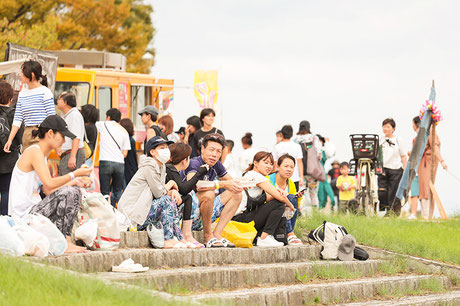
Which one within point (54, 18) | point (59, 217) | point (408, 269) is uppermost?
point (54, 18)

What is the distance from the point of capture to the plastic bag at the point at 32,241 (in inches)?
284

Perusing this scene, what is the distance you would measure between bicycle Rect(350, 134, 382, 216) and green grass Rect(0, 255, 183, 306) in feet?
36.1

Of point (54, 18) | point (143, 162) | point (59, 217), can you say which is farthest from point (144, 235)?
point (54, 18)

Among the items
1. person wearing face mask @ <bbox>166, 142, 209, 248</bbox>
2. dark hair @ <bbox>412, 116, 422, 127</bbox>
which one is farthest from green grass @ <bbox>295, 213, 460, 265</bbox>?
dark hair @ <bbox>412, 116, 422, 127</bbox>

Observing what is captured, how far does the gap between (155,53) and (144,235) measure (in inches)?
1667

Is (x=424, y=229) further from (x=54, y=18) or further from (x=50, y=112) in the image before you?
(x=54, y=18)

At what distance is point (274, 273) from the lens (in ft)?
29.0

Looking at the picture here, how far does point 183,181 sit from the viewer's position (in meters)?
9.78

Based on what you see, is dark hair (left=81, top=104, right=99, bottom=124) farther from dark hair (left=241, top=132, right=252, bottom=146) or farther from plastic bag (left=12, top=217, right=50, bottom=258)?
plastic bag (left=12, top=217, right=50, bottom=258)

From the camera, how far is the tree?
2973 cm

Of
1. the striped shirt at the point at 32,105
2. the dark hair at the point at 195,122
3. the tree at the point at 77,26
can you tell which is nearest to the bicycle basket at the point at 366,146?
the dark hair at the point at 195,122

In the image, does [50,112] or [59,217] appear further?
[50,112]

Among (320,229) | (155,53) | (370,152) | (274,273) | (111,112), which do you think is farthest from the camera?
(155,53)

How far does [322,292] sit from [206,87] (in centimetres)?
1297
